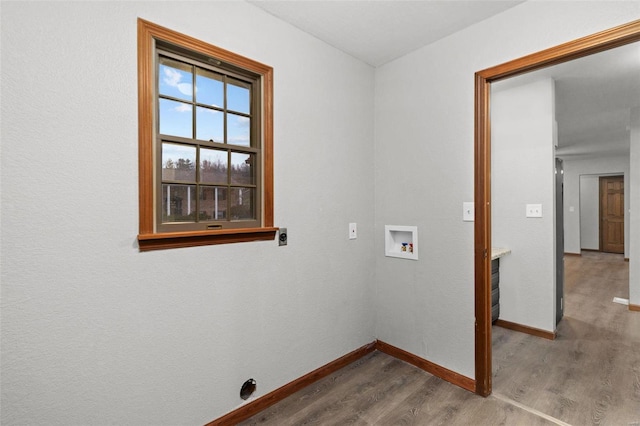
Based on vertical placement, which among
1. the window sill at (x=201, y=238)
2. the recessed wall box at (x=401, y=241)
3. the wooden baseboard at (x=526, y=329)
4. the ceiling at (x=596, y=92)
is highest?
the ceiling at (x=596, y=92)

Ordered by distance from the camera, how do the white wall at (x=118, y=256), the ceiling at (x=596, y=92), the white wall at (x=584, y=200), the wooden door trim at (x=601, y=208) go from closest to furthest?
the white wall at (x=118, y=256) < the ceiling at (x=596, y=92) < the white wall at (x=584, y=200) < the wooden door trim at (x=601, y=208)

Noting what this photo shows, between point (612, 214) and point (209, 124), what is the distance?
1058cm

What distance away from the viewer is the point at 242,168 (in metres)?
2.08

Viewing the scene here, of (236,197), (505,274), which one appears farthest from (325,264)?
(505,274)

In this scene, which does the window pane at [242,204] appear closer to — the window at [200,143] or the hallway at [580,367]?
the window at [200,143]

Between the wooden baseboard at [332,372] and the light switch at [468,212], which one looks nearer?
the wooden baseboard at [332,372]

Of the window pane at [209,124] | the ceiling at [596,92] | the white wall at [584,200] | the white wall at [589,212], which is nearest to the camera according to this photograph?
the window pane at [209,124]

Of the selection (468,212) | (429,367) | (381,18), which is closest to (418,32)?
(381,18)

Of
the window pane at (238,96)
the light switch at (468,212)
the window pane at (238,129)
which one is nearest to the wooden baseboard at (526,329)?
the light switch at (468,212)

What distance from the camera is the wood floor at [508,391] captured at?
1.99 metres

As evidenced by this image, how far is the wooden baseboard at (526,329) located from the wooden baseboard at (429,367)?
1490mm

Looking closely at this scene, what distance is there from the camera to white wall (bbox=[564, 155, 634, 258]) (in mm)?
7992

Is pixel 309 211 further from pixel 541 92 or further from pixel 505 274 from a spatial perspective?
pixel 541 92

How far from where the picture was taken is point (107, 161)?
4.92ft
